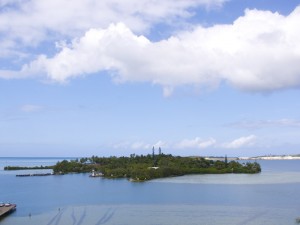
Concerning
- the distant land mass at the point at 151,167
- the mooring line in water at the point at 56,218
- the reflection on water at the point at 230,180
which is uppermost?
the distant land mass at the point at 151,167

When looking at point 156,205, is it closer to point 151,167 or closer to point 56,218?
point 56,218

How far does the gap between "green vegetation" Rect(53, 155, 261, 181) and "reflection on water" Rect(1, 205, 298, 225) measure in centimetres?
3695

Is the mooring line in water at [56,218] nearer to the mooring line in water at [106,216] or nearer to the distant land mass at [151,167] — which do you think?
the mooring line in water at [106,216]

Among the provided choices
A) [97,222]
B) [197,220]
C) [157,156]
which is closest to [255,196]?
[197,220]

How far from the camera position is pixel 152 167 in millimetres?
96688

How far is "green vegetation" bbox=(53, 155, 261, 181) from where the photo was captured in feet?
295

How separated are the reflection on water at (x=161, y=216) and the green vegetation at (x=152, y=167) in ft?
121

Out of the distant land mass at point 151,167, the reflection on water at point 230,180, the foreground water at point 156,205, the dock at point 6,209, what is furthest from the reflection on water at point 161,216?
the distant land mass at point 151,167

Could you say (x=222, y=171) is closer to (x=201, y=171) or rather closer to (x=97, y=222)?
(x=201, y=171)

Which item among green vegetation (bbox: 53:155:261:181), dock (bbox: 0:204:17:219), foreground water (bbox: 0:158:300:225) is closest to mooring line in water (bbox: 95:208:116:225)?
foreground water (bbox: 0:158:300:225)

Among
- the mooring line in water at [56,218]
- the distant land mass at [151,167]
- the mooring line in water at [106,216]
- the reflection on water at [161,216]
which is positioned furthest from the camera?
the distant land mass at [151,167]

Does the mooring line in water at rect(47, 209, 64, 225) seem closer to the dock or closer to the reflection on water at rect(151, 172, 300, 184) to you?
the dock

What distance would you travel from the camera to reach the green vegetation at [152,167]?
295ft

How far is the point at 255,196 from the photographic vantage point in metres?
56.3
